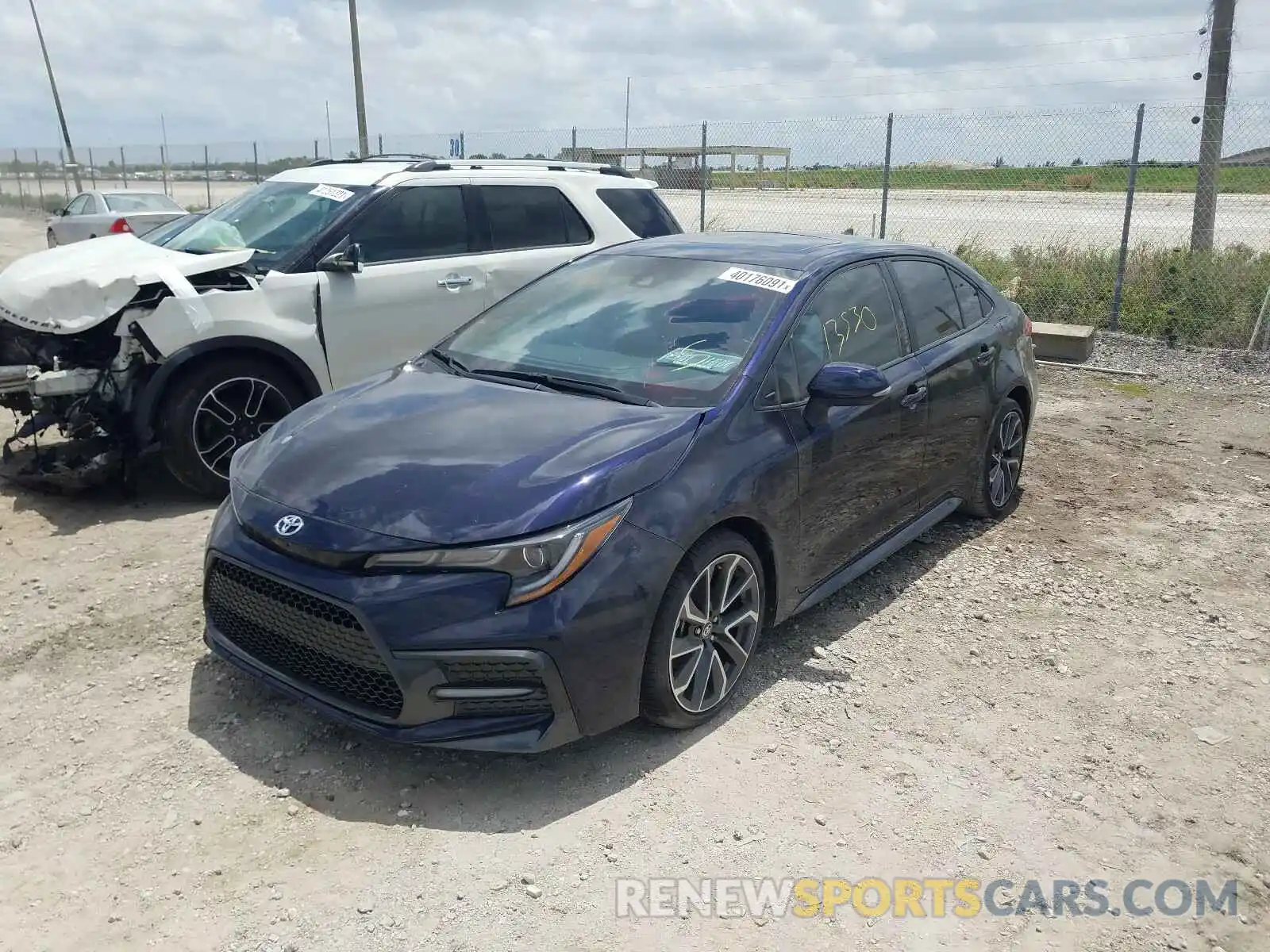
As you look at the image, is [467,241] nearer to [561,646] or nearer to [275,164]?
[561,646]

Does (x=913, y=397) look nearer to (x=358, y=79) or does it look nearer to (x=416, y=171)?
(x=416, y=171)

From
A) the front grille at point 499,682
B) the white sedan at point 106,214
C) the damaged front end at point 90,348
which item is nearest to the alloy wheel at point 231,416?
the damaged front end at point 90,348

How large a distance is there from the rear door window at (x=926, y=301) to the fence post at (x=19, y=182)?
141 feet

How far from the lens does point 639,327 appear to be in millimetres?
4137

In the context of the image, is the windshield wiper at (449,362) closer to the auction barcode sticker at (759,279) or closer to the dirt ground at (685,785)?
the auction barcode sticker at (759,279)

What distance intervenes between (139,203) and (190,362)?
14930 millimetres

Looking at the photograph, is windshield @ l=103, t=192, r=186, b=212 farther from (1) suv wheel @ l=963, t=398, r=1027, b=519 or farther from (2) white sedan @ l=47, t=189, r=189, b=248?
(1) suv wheel @ l=963, t=398, r=1027, b=519

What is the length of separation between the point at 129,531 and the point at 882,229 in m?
9.38

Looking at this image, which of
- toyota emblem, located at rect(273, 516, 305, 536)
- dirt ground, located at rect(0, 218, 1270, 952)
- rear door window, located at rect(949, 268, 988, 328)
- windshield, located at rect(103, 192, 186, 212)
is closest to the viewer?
dirt ground, located at rect(0, 218, 1270, 952)

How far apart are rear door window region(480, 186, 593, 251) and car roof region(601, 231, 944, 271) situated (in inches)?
79.7

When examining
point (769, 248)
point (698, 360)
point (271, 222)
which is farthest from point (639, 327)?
point (271, 222)

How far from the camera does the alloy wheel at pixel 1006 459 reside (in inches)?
217

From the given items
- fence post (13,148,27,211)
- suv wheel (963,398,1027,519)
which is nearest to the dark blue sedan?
suv wheel (963,398,1027,519)

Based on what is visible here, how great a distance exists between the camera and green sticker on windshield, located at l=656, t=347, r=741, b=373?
3.83 metres
